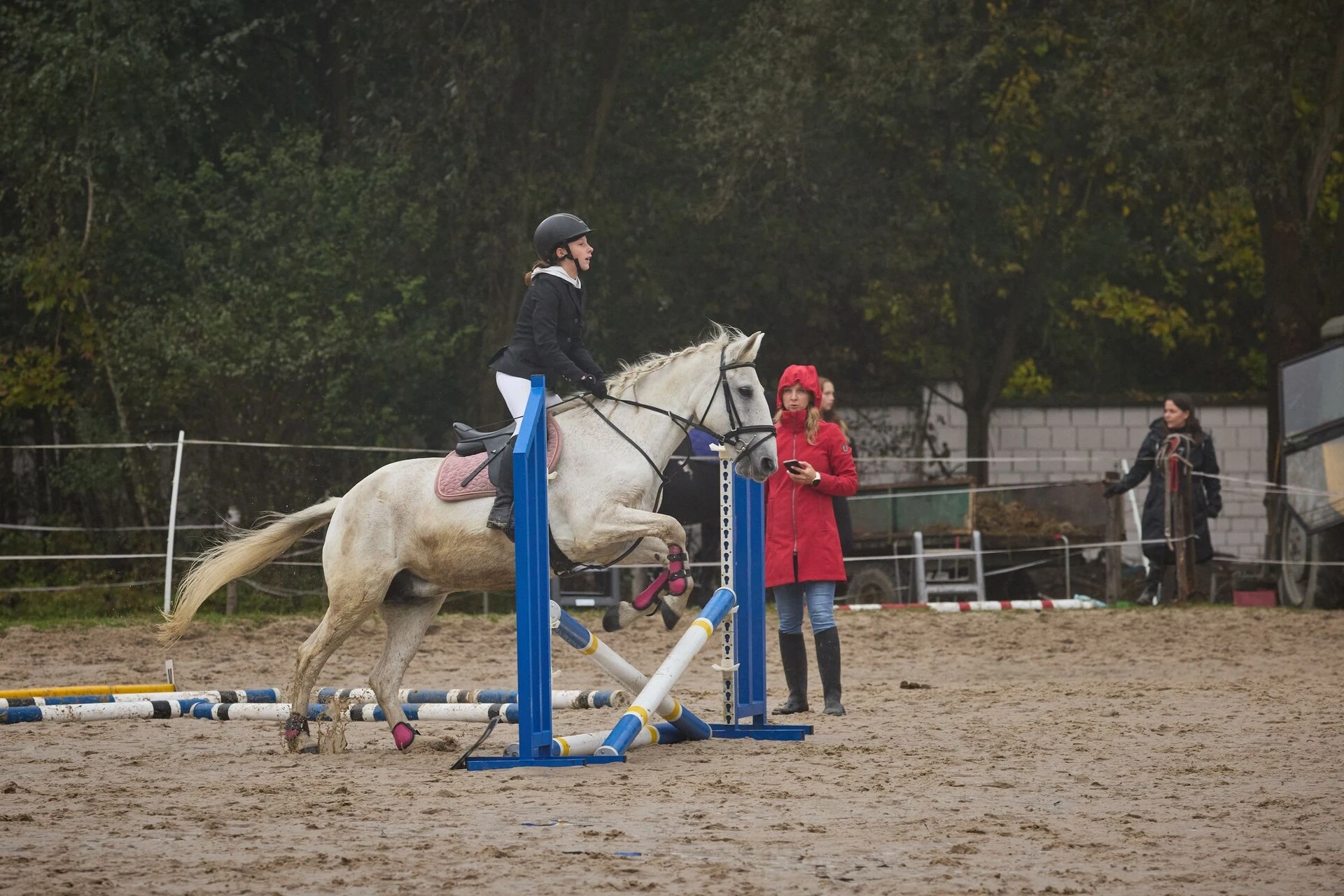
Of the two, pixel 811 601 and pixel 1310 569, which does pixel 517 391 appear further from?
pixel 1310 569

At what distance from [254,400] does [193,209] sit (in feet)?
11.6

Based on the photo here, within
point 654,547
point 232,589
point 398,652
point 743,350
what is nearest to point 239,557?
point 398,652

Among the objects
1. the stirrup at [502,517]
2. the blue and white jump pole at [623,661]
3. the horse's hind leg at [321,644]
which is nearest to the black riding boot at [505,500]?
the stirrup at [502,517]

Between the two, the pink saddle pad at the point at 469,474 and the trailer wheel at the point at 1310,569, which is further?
the trailer wheel at the point at 1310,569

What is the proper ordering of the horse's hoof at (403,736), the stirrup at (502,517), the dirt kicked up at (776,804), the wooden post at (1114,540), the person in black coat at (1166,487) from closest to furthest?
the dirt kicked up at (776,804) < the stirrup at (502,517) < the horse's hoof at (403,736) < the person in black coat at (1166,487) < the wooden post at (1114,540)

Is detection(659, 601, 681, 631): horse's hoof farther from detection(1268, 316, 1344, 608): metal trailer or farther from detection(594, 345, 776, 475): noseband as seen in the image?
detection(1268, 316, 1344, 608): metal trailer

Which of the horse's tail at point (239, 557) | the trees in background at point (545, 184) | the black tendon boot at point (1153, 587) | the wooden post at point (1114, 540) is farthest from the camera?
the trees in background at point (545, 184)

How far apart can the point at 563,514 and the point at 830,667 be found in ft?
6.24

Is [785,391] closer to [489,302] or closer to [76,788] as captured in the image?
[76,788]

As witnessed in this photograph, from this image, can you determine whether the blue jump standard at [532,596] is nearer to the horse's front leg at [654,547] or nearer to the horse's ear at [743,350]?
the horse's front leg at [654,547]

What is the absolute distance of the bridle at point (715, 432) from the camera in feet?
22.9

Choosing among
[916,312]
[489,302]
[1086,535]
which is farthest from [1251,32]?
[489,302]

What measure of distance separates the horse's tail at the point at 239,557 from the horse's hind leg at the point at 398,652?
56 cm

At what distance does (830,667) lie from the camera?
26.7 feet
